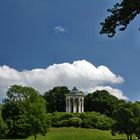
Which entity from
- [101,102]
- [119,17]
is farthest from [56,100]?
[119,17]

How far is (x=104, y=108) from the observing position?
467ft

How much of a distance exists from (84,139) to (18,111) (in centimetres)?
1726

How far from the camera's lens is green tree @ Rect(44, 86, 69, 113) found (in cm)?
14975

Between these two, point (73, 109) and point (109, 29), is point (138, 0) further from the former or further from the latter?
point (73, 109)

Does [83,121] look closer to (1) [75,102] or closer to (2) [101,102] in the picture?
(1) [75,102]

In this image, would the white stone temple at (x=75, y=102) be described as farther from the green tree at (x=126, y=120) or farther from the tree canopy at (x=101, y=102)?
the green tree at (x=126, y=120)

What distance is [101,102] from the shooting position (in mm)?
140625

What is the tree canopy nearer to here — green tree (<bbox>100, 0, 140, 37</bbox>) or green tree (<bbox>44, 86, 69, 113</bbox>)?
green tree (<bbox>44, 86, 69, 113</bbox>)

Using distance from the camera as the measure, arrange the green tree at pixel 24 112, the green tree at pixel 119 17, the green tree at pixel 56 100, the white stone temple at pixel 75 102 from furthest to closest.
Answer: the green tree at pixel 56 100, the white stone temple at pixel 75 102, the green tree at pixel 24 112, the green tree at pixel 119 17

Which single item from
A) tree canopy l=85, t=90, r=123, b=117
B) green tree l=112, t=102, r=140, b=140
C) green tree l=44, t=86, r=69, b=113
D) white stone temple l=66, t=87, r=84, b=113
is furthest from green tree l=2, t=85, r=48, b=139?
green tree l=44, t=86, r=69, b=113

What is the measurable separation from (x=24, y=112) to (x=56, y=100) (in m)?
57.5

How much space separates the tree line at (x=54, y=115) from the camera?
2975 inches

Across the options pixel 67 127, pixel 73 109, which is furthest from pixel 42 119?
pixel 73 109

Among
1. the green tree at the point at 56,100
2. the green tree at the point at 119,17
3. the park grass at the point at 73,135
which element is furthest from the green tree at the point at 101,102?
the green tree at the point at 119,17
